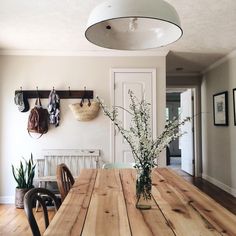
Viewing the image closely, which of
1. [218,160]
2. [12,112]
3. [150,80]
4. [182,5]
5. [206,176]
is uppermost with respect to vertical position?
[182,5]

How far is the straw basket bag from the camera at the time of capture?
13.1ft

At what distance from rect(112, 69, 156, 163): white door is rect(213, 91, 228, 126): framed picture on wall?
4.55 ft

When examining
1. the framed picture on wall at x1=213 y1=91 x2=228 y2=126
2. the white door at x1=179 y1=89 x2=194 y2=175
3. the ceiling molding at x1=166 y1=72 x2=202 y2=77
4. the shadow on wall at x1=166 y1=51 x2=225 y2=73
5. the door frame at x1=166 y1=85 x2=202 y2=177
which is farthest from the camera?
the white door at x1=179 y1=89 x2=194 y2=175

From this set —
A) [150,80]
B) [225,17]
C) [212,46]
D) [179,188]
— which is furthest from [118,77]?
[179,188]

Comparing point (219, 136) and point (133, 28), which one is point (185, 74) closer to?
point (219, 136)

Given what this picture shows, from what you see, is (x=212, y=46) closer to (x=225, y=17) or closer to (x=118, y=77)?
(x=225, y=17)

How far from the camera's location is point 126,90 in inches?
164

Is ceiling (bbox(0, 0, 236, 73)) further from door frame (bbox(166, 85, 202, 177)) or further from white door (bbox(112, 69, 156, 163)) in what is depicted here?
door frame (bbox(166, 85, 202, 177))

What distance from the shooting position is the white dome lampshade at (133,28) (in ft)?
3.81

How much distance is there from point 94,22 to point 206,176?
206 inches

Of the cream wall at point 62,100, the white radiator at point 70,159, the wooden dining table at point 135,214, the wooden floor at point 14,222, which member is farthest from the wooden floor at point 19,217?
the wooden dining table at point 135,214

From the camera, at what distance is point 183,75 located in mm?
6086

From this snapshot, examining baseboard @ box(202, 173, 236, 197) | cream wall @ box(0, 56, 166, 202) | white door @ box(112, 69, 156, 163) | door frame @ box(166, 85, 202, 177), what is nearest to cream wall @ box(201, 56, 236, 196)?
baseboard @ box(202, 173, 236, 197)

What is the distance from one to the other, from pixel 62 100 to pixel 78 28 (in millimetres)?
1218
